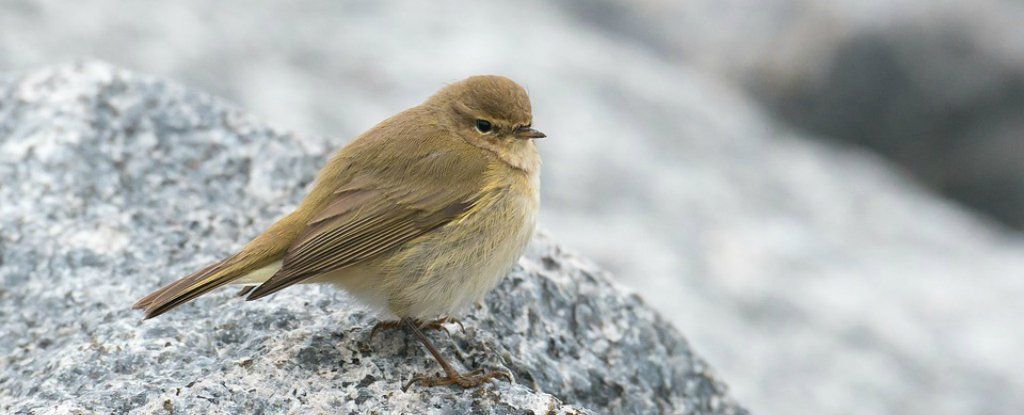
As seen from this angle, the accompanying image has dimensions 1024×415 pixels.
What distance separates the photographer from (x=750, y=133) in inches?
462

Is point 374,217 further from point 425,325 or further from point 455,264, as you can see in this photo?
point 425,325

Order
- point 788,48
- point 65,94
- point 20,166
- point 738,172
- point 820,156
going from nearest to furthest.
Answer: point 20,166
point 65,94
point 738,172
point 820,156
point 788,48

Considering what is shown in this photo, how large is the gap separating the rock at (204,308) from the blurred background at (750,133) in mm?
2493

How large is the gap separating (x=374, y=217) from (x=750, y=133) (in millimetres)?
7863

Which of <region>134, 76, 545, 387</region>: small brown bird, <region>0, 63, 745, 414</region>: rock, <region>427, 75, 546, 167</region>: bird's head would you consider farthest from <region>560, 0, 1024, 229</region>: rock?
<region>134, 76, 545, 387</region>: small brown bird

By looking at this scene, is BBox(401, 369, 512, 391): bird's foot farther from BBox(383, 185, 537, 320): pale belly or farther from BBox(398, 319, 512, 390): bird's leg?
BBox(383, 185, 537, 320): pale belly

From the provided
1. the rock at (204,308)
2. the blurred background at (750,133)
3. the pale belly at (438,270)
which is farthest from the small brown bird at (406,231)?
the blurred background at (750,133)

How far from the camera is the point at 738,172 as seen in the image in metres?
10.7

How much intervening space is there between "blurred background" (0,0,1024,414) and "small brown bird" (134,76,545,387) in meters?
3.28

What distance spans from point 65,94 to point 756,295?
5.12m

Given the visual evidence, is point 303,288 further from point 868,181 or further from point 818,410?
point 868,181

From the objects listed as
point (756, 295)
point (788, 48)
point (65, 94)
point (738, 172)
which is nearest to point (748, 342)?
point (756, 295)

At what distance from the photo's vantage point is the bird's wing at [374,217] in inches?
168

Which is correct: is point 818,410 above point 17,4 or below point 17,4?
below
